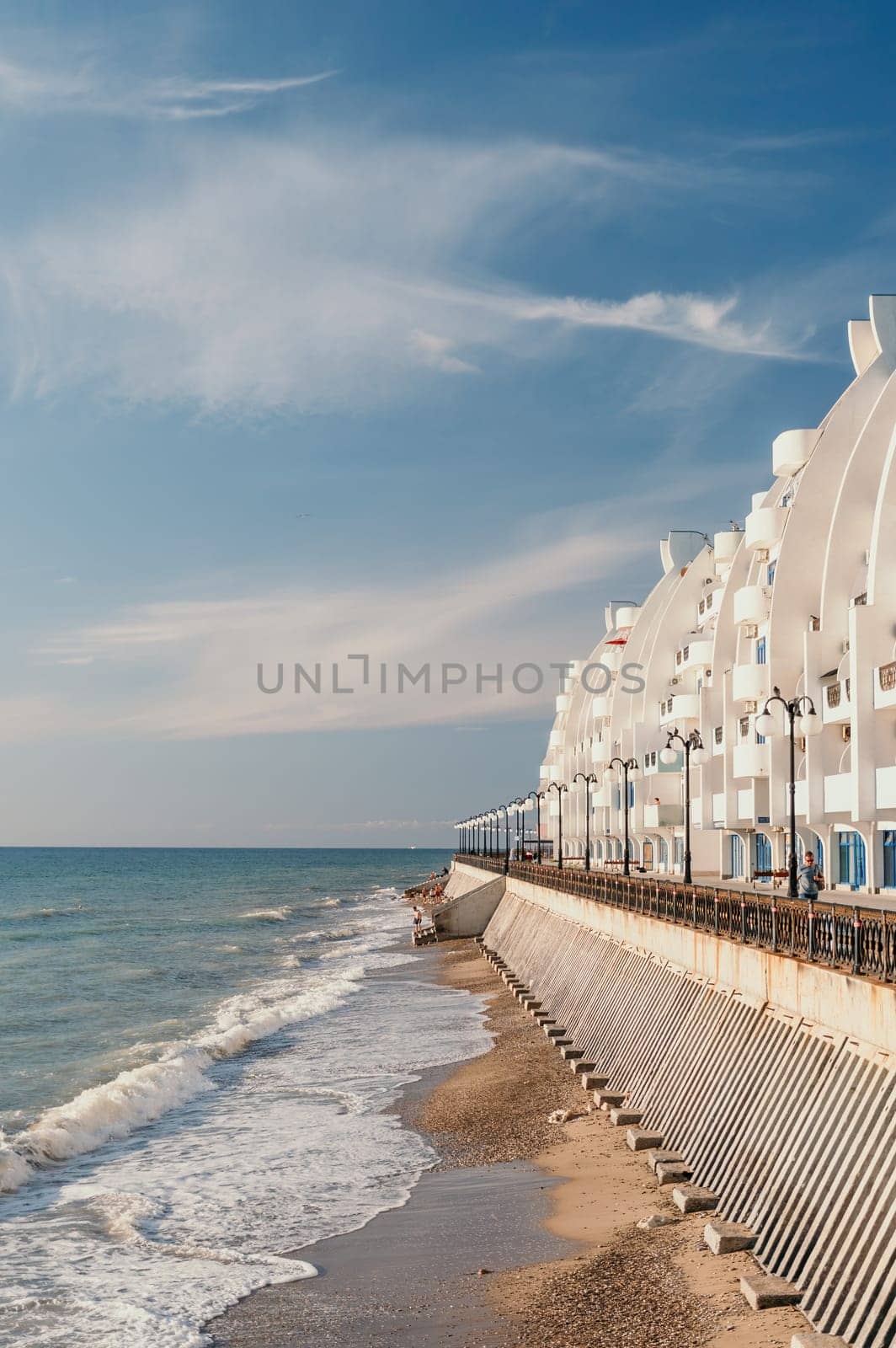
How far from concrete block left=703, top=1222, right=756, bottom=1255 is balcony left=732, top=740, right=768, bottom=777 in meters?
25.9

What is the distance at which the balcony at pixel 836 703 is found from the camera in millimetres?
30906

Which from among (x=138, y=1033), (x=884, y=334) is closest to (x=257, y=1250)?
(x=138, y=1033)

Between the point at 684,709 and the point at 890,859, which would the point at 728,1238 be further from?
the point at 684,709

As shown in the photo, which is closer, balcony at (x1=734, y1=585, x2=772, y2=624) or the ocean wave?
the ocean wave

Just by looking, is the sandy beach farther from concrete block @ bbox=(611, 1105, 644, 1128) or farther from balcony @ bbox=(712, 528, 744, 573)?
balcony @ bbox=(712, 528, 744, 573)

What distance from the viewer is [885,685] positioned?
27672 millimetres

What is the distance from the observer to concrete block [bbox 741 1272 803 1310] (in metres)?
10.9

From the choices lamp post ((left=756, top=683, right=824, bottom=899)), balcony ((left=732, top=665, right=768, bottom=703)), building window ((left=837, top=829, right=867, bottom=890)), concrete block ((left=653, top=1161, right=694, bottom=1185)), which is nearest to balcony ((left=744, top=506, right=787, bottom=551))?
balcony ((left=732, top=665, right=768, bottom=703))

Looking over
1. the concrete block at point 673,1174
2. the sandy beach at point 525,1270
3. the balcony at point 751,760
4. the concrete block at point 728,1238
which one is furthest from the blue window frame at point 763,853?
the concrete block at point 728,1238

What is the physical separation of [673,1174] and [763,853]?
2877 centimetres

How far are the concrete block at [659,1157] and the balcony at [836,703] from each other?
16758 millimetres

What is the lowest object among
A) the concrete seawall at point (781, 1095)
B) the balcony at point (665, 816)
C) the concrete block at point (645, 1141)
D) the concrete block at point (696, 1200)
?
the concrete block at point (645, 1141)

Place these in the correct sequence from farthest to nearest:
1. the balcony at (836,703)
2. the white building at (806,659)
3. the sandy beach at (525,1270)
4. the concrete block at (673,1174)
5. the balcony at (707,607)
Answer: the balcony at (707,607) → the balcony at (836,703) → the white building at (806,659) → the concrete block at (673,1174) → the sandy beach at (525,1270)

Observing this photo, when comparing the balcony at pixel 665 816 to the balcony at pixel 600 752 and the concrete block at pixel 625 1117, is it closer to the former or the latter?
the balcony at pixel 600 752
